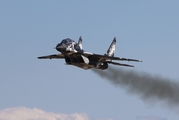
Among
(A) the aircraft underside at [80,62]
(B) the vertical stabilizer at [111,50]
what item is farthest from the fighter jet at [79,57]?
(B) the vertical stabilizer at [111,50]

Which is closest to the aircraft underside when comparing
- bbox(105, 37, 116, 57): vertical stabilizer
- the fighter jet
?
the fighter jet

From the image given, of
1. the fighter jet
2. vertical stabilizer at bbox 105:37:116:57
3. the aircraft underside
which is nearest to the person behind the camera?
the fighter jet

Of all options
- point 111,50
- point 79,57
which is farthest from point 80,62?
point 111,50

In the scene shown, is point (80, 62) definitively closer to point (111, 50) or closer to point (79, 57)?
point (79, 57)

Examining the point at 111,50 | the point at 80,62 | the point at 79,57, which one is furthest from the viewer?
the point at 111,50

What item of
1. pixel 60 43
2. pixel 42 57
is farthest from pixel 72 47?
pixel 42 57

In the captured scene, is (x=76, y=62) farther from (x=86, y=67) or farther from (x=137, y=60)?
(x=137, y=60)

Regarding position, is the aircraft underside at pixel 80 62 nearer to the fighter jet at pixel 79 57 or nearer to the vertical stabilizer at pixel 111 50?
the fighter jet at pixel 79 57

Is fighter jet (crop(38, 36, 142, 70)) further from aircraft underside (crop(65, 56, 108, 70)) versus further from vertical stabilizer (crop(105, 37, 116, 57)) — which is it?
vertical stabilizer (crop(105, 37, 116, 57))

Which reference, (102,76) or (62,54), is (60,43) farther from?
(102,76)

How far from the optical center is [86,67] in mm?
108188

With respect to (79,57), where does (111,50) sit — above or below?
above

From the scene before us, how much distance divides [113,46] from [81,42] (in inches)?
252

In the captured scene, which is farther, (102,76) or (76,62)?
(102,76)
